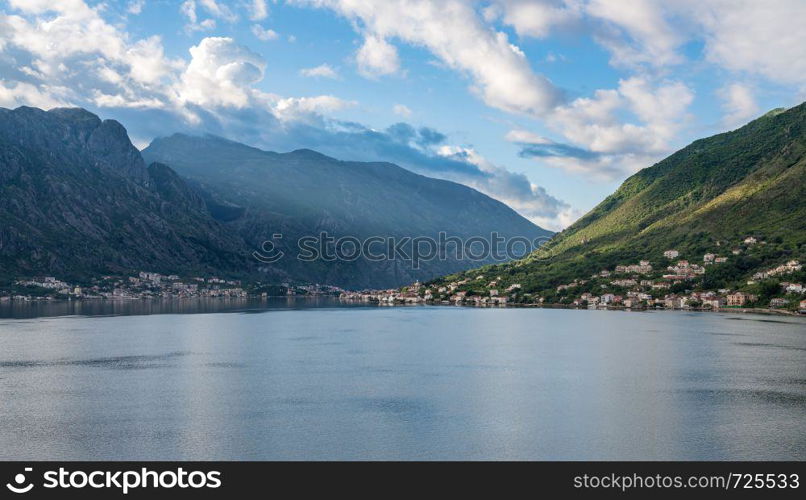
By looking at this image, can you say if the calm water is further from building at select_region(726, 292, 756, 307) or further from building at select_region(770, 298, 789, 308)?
building at select_region(726, 292, 756, 307)
